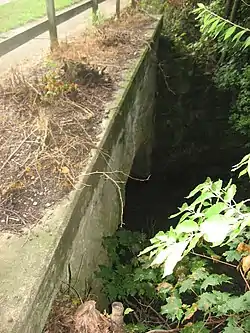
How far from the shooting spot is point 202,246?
12.7ft

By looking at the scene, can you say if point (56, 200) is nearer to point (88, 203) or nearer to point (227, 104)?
point (88, 203)

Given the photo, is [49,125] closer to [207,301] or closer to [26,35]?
[26,35]

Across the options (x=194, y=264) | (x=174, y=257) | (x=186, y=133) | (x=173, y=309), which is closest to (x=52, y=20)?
(x=194, y=264)

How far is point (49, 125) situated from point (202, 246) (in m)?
1.70

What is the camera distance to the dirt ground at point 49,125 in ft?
9.49

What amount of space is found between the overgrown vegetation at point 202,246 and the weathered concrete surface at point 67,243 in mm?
374

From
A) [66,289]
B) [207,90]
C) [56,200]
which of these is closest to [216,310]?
[66,289]

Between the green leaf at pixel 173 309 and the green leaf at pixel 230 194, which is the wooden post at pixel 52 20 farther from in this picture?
the green leaf at pixel 230 194

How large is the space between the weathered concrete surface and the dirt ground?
0.10 meters

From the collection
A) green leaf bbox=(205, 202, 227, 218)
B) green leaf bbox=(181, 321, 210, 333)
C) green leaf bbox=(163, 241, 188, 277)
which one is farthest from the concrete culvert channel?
green leaf bbox=(205, 202, 227, 218)

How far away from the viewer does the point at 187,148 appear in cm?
998

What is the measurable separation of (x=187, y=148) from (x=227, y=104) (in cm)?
133

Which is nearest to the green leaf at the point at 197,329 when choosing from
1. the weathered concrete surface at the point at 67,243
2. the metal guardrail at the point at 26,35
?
the weathered concrete surface at the point at 67,243

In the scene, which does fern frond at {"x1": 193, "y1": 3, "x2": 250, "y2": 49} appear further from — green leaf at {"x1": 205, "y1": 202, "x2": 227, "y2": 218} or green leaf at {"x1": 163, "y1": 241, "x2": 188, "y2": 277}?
green leaf at {"x1": 163, "y1": 241, "x2": 188, "y2": 277}
